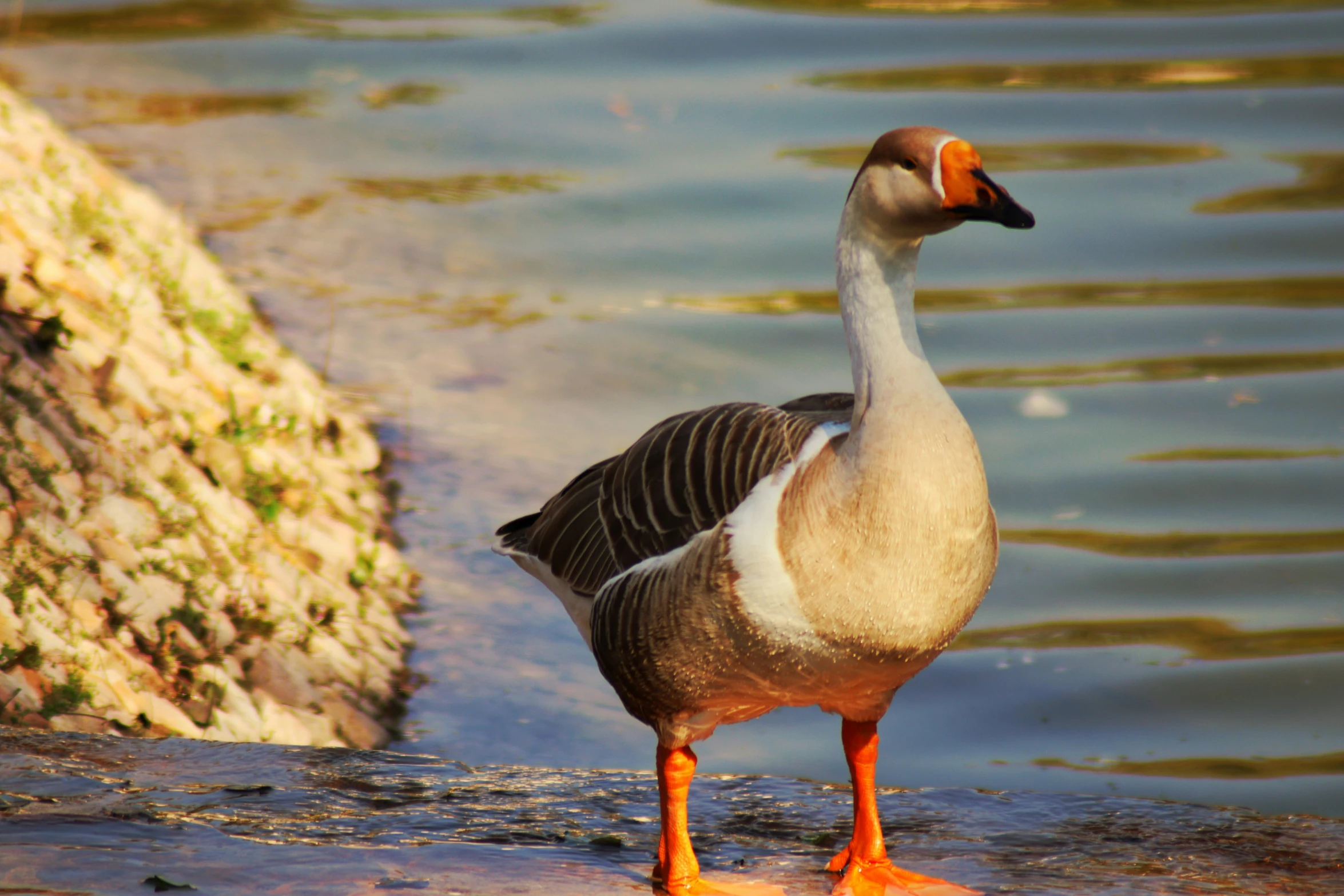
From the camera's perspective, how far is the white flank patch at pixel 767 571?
173 inches

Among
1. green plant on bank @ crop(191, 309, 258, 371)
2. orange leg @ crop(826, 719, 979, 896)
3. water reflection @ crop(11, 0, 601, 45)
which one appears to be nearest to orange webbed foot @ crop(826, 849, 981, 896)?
orange leg @ crop(826, 719, 979, 896)

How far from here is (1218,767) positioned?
25.4 ft

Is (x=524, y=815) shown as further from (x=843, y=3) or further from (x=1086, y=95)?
(x=843, y=3)

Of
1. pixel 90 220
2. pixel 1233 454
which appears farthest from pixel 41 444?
pixel 1233 454

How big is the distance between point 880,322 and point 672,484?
95 centimetres

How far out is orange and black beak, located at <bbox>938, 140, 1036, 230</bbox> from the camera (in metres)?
4.23

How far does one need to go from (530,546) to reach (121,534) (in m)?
2.14

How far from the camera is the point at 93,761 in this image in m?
5.07

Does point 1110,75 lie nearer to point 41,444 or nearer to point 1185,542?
point 1185,542

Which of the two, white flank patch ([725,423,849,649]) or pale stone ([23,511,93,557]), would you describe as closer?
white flank patch ([725,423,849,649])

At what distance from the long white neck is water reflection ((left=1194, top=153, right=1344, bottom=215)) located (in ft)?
34.4

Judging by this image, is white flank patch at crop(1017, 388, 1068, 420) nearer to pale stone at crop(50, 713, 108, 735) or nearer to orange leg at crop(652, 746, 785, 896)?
orange leg at crop(652, 746, 785, 896)

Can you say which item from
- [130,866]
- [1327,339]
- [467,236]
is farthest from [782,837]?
[467,236]

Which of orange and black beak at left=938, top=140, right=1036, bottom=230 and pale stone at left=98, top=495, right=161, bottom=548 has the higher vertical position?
orange and black beak at left=938, top=140, right=1036, bottom=230
